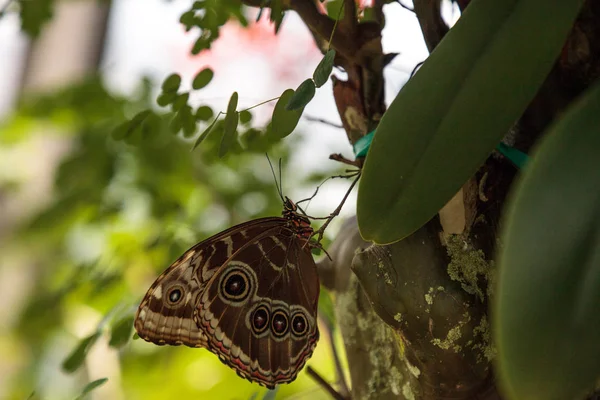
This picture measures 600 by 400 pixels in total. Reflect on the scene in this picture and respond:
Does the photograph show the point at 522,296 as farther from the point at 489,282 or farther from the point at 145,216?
the point at 145,216

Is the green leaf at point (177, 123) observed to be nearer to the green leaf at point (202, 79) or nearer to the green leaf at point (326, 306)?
the green leaf at point (202, 79)

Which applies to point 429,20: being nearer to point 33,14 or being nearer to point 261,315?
point 261,315

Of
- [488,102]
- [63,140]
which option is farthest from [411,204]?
[63,140]

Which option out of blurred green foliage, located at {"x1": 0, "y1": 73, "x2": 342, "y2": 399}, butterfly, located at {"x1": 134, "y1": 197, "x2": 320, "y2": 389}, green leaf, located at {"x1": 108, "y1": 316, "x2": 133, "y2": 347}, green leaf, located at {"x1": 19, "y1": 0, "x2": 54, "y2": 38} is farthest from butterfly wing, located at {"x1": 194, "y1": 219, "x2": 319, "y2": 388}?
green leaf, located at {"x1": 19, "y1": 0, "x2": 54, "y2": 38}

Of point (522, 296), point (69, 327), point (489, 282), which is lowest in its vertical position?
point (69, 327)

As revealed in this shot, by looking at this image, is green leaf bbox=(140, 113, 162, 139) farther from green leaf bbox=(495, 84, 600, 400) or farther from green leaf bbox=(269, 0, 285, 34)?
green leaf bbox=(495, 84, 600, 400)
